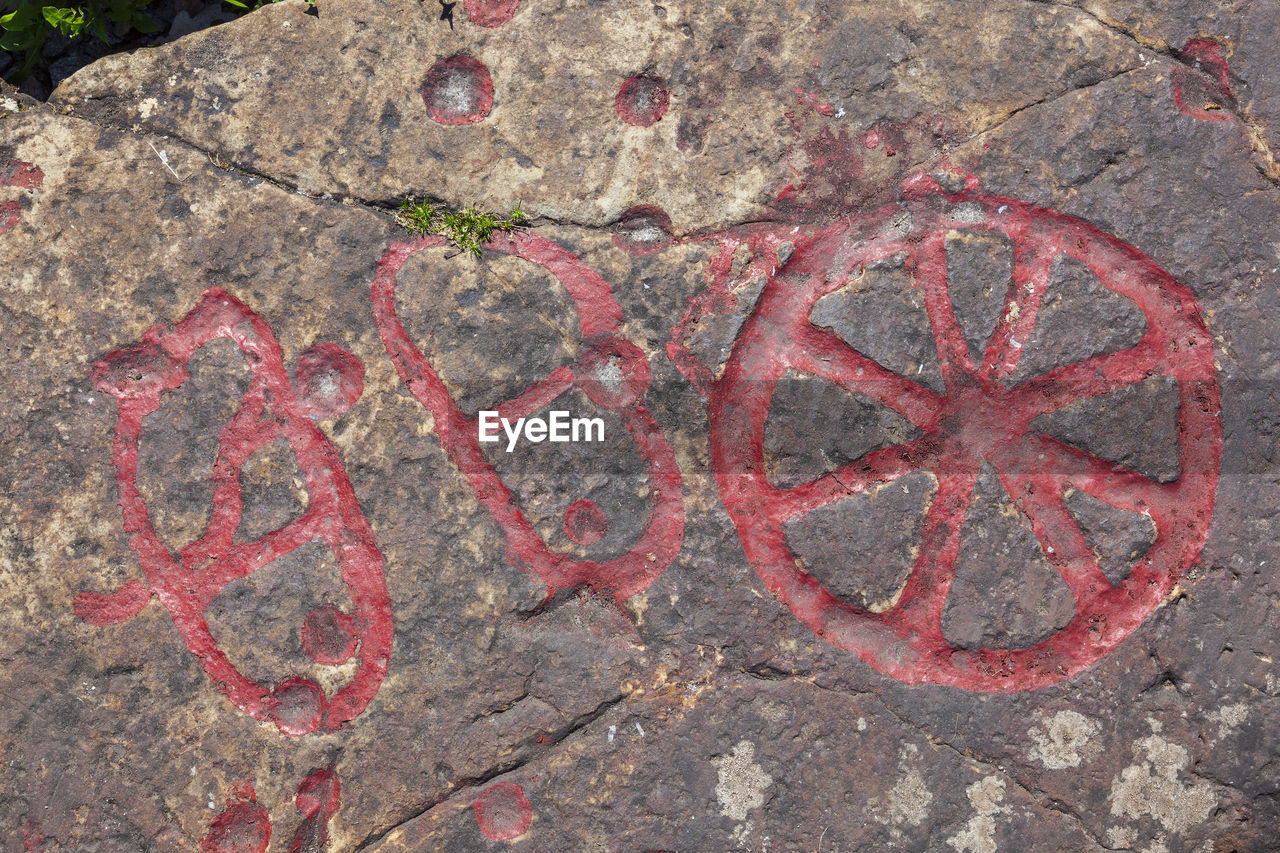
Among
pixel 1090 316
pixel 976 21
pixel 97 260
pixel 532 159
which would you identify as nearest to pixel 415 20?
pixel 532 159

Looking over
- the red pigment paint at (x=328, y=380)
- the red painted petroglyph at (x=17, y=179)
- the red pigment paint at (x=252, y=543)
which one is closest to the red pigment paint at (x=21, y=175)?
the red painted petroglyph at (x=17, y=179)

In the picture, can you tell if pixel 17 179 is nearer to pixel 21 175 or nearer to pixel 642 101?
pixel 21 175

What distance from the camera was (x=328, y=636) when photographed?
2.84 m

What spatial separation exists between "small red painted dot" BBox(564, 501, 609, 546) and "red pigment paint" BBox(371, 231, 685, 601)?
76mm

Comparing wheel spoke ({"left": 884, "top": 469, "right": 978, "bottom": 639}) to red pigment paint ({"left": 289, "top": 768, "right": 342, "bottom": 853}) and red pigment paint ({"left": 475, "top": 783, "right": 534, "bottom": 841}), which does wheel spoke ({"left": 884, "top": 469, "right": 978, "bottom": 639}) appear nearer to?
red pigment paint ({"left": 475, "top": 783, "right": 534, "bottom": 841})

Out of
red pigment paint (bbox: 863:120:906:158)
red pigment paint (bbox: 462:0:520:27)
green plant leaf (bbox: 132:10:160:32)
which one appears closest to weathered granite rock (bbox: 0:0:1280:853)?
red pigment paint (bbox: 863:120:906:158)

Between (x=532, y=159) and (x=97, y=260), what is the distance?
4.72 feet

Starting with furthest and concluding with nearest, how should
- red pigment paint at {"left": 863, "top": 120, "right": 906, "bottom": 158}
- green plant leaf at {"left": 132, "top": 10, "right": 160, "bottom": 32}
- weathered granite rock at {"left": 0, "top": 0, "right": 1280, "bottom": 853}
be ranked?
1. green plant leaf at {"left": 132, "top": 10, "right": 160, "bottom": 32}
2. red pigment paint at {"left": 863, "top": 120, "right": 906, "bottom": 158}
3. weathered granite rock at {"left": 0, "top": 0, "right": 1280, "bottom": 853}

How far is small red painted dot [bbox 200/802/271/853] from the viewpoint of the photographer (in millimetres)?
2824

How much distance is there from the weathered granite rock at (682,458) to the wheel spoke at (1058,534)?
0.01 metres

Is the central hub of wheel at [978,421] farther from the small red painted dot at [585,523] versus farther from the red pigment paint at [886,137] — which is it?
the small red painted dot at [585,523]

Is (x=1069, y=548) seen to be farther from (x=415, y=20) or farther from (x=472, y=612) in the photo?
(x=415, y=20)

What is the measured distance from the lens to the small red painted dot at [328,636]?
112 inches

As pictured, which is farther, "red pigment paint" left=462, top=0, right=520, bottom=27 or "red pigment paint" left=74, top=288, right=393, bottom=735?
"red pigment paint" left=462, top=0, right=520, bottom=27
